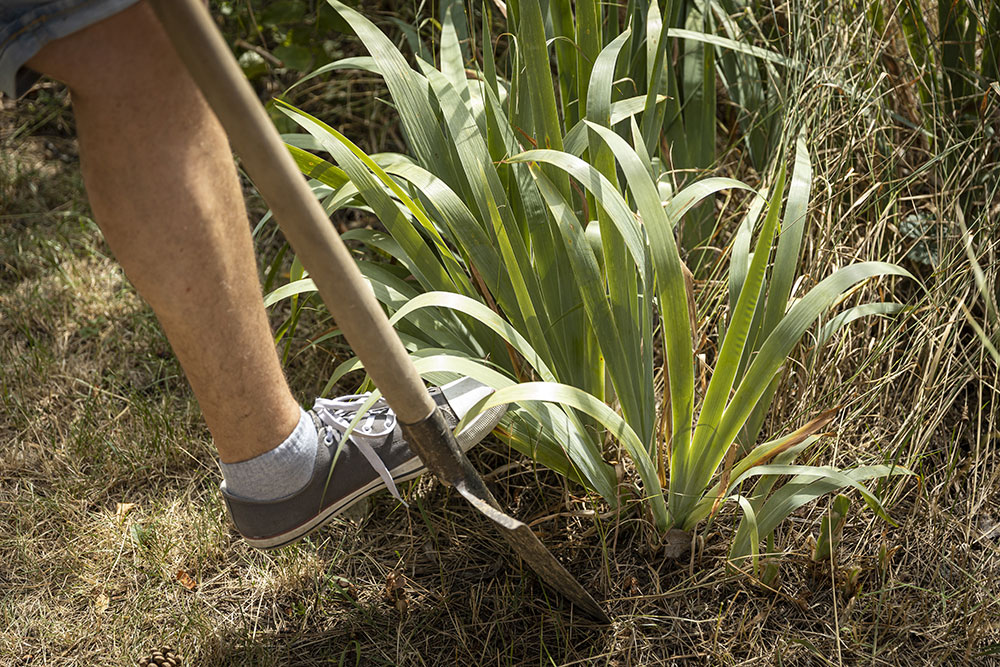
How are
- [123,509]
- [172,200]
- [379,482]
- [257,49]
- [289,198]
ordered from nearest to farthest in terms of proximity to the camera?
1. [289,198]
2. [172,200]
3. [379,482]
4. [123,509]
5. [257,49]

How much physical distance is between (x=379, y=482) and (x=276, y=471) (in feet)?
0.58

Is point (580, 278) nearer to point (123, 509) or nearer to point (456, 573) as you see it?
point (456, 573)

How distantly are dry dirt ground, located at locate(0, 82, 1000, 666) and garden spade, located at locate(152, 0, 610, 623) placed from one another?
17cm

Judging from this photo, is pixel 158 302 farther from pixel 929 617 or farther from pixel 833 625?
pixel 929 617

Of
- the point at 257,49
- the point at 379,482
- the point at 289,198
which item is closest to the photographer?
the point at 289,198

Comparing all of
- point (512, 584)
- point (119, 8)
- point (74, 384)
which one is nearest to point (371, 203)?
point (119, 8)

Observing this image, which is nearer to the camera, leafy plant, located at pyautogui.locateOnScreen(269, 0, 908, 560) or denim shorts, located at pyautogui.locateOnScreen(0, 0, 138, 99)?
denim shorts, located at pyautogui.locateOnScreen(0, 0, 138, 99)

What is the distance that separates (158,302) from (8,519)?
2.58 ft

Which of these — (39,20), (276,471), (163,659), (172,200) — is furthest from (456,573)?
(39,20)

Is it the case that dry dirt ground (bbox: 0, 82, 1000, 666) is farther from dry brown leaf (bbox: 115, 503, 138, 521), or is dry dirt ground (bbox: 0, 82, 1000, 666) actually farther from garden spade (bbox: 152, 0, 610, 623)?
garden spade (bbox: 152, 0, 610, 623)

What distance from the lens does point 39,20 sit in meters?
0.96

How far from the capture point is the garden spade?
0.87m

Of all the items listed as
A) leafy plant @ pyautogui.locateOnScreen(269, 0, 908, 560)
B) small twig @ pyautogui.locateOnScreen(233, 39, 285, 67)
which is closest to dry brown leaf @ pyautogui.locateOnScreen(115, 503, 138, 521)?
leafy plant @ pyautogui.locateOnScreen(269, 0, 908, 560)

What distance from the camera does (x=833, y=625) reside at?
1288 mm
